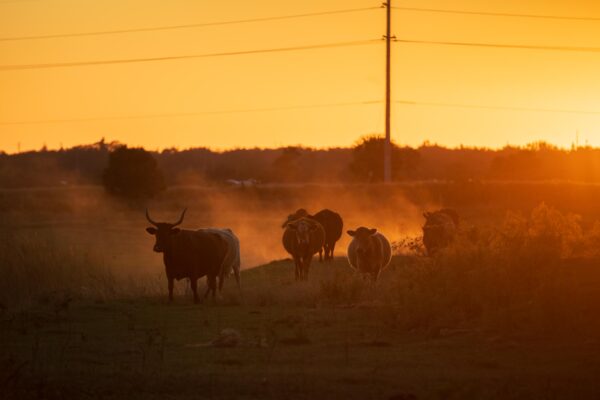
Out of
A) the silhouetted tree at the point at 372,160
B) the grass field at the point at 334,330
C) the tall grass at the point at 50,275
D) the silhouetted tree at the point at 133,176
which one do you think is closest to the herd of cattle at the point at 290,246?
the grass field at the point at 334,330

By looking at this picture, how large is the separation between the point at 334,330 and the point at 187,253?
7.89 metres

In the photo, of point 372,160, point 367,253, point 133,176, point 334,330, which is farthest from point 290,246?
point 372,160

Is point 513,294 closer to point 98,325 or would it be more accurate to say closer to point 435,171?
point 98,325

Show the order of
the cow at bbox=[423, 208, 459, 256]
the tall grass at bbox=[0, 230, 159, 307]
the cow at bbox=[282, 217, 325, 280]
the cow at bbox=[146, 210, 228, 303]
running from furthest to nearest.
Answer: the cow at bbox=[423, 208, 459, 256] < the cow at bbox=[282, 217, 325, 280] < the tall grass at bbox=[0, 230, 159, 307] < the cow at bbox=[146, 210, 228, 303]

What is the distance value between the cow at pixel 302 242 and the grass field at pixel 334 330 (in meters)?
0.78

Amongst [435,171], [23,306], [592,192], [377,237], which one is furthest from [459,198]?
[435,171]

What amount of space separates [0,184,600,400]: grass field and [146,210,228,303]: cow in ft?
1.84

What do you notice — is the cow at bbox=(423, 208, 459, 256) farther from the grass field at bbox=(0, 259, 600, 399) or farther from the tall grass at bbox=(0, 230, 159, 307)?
the grass field at bbox=(0, 259, 600, 399)

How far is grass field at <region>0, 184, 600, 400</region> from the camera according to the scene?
13.8 m

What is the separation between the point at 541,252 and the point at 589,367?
5348 mm

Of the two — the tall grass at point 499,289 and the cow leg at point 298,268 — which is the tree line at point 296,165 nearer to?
the cow leg at point 298,268

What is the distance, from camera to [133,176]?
7112 cm

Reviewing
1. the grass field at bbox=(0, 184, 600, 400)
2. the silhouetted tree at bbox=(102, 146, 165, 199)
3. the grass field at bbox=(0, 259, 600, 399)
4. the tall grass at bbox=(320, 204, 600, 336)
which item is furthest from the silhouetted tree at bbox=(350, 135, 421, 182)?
the grass field at bbox=(0, 259, 600, 399)

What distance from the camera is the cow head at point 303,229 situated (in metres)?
32.5
